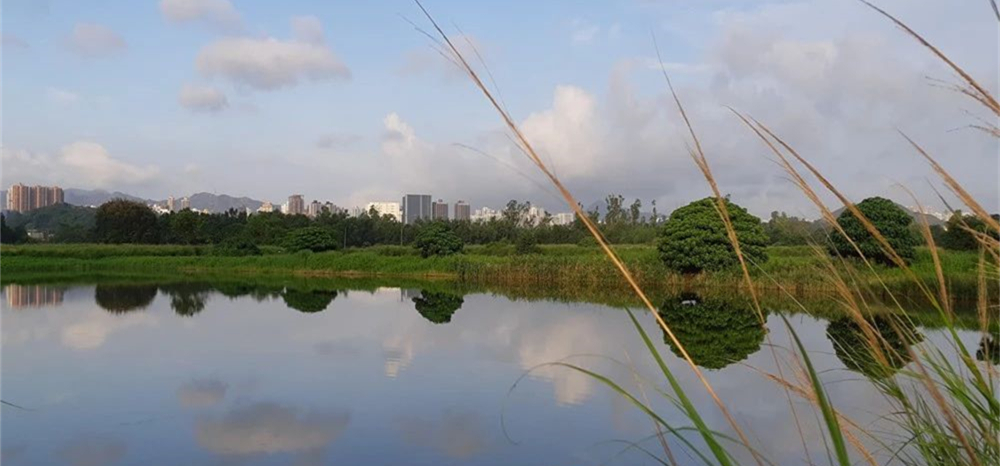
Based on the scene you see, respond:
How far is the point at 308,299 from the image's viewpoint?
1961 cm

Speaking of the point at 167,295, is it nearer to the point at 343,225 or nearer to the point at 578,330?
the point at 578,330

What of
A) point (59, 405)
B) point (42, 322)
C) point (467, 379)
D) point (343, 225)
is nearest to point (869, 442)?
point (467, 379)

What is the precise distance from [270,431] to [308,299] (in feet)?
42.4

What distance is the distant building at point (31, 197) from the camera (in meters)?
72.9

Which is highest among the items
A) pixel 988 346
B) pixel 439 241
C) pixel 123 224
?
pixel 123 224

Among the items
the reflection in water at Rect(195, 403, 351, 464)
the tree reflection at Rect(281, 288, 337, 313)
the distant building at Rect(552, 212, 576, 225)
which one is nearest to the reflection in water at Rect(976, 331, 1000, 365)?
the reflection in water at Rect(195, 403, 351, 464)

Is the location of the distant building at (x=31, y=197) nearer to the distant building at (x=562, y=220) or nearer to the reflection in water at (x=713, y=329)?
the distant building at (x=562, y=220)

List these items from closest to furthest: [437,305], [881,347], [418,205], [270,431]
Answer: [881,347]
[270,431]
[437,305]
[418,205]

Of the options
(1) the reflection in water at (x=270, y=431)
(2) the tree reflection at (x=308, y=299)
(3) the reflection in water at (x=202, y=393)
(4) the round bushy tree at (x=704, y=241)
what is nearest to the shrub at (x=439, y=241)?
(2) the tree reflection at (x=308, y=299)

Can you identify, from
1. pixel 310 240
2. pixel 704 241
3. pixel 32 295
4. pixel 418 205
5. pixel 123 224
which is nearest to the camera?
pixel 32 295

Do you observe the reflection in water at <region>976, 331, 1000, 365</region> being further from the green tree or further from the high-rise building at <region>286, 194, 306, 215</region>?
the high-rise building at <region>286, 194, 306, 215</region>

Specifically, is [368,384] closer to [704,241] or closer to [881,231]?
[704,241]

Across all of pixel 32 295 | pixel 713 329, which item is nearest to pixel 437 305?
pixel 713 329

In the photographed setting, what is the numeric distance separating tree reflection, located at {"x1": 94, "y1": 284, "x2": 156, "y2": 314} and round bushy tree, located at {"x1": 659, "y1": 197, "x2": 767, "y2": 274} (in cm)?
1438
